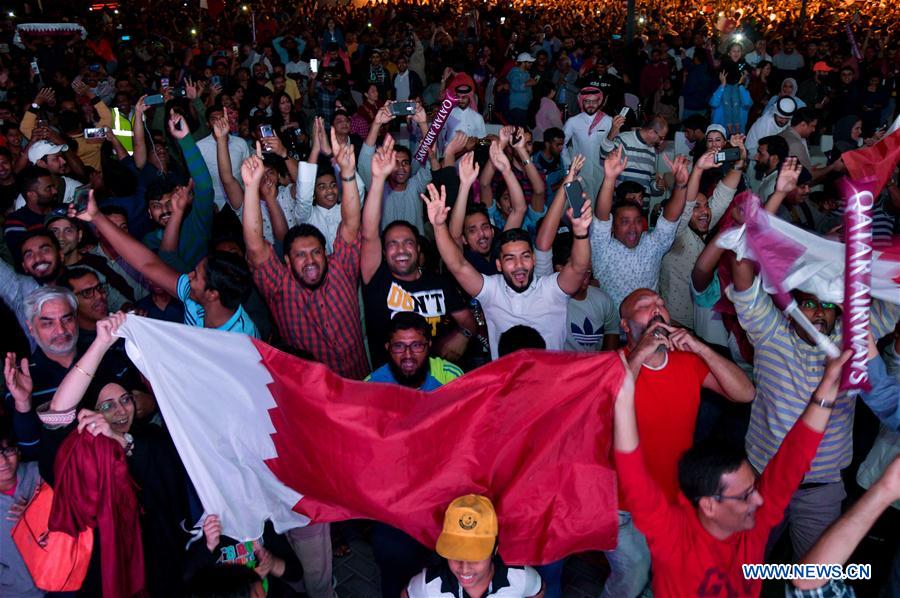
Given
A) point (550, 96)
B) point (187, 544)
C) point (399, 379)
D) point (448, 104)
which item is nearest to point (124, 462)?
point (187, 544)

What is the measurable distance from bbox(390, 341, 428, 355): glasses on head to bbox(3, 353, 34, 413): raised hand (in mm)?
1657

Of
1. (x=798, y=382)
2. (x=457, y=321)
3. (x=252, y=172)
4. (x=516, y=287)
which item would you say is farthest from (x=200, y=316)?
(x=798, y=382)

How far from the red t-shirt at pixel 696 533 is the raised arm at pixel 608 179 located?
2.43 m

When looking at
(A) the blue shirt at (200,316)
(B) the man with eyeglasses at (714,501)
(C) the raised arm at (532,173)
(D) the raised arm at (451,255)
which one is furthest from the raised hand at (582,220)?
(A) the blue shirt at (200,316)

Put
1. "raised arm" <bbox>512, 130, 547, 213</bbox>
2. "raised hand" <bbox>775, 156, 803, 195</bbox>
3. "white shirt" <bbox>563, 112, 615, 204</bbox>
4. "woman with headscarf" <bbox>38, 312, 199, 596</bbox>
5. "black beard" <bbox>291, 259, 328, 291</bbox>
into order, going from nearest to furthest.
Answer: "woman with headscarf" <bbox>38, 312, 199, 596</bbox>
"raised hand" <bbox>775, 156, 803, 195</bbox>
"black beard" <bbox>291, 259, 328, 291</bbox>
"raised arm" <bbox>512, 130, 547, 213</bbox>
"white shirt" <bbox>563, 112, 615, 204</bbox>

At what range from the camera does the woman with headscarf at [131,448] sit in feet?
11.1

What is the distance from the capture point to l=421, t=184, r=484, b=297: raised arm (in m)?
4.41

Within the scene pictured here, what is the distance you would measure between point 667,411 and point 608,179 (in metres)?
1.84

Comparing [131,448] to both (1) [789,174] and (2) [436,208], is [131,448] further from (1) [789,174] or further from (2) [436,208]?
(1) [789,174]

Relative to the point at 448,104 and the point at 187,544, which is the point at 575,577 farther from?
the point at 448,104

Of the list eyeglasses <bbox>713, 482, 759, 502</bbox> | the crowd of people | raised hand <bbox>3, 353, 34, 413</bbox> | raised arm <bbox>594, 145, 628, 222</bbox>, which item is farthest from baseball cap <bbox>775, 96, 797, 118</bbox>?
raised hand <bbox>3, 353, 34, 413</bbox>

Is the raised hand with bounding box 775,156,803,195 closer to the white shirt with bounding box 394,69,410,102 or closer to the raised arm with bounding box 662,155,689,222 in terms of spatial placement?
the raised arm with bounding box 662,155,689,222

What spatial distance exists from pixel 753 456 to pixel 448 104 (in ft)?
11.4

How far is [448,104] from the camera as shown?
6016 mm
